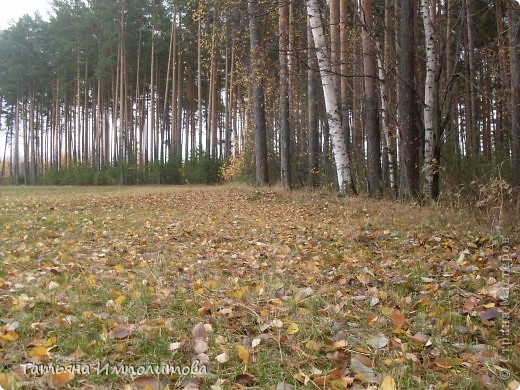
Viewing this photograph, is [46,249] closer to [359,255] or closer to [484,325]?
[359,255]

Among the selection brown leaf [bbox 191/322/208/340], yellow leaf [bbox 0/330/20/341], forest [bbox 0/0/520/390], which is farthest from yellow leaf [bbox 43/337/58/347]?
brown leaf [bbox 191/322/208/340]

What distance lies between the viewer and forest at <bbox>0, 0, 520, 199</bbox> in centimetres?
934

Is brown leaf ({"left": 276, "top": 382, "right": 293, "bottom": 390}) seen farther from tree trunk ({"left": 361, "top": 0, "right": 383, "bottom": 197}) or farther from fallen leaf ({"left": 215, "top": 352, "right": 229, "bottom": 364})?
tree trunk ({"left": 361, "top": 0, "right": 383, "bottom": 197})

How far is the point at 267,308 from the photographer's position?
3.29 meters

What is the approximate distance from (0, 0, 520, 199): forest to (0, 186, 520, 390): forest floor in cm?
194

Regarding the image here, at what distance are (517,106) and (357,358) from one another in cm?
892

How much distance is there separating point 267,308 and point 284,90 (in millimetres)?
11414

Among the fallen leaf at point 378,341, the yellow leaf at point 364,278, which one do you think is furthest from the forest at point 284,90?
the fallen leaf at point 378,341

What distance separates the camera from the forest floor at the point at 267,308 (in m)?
2.33

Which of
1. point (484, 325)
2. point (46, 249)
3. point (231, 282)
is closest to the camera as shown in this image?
point (484, 325)

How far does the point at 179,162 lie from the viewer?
27500mm

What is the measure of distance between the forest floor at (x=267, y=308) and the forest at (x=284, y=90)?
1.94 m

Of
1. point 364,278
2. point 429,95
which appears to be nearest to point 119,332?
point 364,278

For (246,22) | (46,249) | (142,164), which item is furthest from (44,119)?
(46,249)
